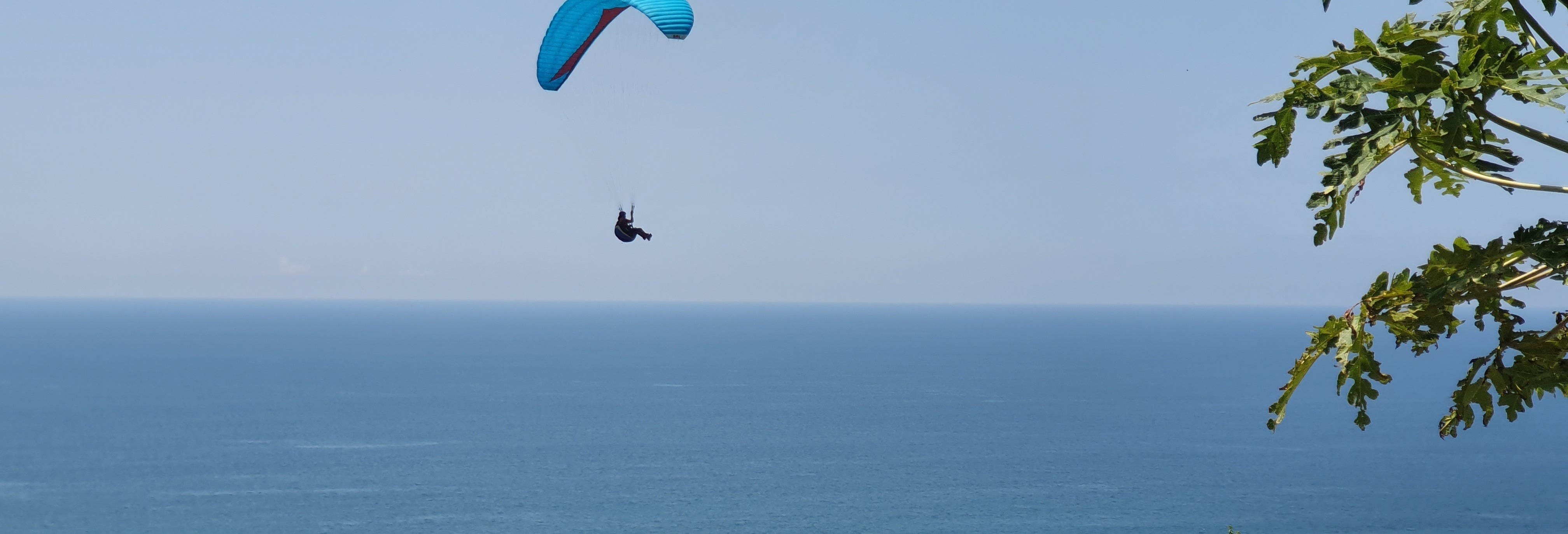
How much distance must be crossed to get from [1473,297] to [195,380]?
15467cm

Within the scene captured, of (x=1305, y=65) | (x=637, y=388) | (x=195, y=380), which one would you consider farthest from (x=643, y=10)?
(x=195, y=380)

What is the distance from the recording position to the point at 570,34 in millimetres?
25750

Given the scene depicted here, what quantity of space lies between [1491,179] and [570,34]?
70.7 feet

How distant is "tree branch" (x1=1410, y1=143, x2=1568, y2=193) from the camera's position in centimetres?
605

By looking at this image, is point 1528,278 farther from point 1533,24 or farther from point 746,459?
point 746,459

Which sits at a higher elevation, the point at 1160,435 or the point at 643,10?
the point at 643,10

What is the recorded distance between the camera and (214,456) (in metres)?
84.1

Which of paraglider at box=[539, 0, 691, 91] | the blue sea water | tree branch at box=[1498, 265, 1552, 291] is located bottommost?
the blue sea water

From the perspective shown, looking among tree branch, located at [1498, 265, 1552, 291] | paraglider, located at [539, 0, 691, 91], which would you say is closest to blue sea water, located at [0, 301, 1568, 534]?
paraglider, located at [539, 0, 691, 91]

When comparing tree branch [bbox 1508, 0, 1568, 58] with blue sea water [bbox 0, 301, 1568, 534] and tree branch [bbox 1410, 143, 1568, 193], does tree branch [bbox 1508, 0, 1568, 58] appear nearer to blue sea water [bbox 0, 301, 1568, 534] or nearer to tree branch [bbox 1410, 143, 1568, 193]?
tree branch [bbox 1410, 143, 1568, 193]

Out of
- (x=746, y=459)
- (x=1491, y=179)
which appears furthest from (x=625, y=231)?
(x=746, y=459)

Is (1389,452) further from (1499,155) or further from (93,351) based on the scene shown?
(93,351)

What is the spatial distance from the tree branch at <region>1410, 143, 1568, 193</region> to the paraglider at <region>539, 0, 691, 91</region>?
1824 centimetres

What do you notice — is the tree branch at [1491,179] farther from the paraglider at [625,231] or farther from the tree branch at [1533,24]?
the paraglider at [625,231]
